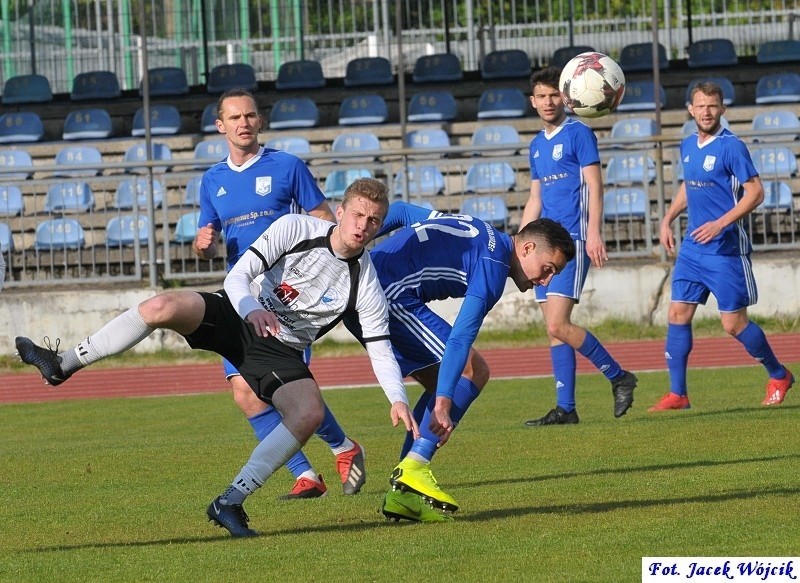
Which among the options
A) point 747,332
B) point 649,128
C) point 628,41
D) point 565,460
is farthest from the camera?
point 628,41

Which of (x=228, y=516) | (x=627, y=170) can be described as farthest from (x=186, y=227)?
(x=228, y=516)

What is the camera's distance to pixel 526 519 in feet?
20.5

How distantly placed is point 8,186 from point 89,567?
40.2 feet

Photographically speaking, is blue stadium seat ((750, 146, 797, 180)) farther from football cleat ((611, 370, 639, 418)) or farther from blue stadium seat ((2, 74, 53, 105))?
blue stadium seat ((2, 74, 53, 105))

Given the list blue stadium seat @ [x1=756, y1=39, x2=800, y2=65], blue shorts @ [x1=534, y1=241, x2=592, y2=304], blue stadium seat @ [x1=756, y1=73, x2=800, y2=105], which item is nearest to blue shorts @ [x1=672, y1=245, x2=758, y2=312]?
blue shorts @ [x1=534, y1=241, x2=592, y2=304]

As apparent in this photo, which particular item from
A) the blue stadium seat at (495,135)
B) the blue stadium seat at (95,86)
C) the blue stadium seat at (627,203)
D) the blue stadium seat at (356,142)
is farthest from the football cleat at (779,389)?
the blue stadium seat at (95,86)

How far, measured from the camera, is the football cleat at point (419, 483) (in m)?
6.34

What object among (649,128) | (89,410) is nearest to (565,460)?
(89,410)

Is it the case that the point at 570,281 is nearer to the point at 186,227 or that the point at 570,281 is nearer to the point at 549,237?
the point at 549,237

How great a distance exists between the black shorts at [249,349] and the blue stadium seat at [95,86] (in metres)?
18.3

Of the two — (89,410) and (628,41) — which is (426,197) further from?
(628,41)

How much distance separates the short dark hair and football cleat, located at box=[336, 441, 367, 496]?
60.8 inches

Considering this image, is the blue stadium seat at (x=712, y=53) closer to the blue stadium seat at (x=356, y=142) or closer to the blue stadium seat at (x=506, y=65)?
the blue stadium seat at (x=506, y=65)

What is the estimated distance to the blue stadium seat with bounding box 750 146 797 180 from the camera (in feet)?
53.9
